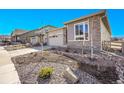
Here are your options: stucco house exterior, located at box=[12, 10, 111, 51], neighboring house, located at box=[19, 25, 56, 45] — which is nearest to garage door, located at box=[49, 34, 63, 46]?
stucco house exterior, located at box=[12, 10, 111, 51]

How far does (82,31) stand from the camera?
9445mm

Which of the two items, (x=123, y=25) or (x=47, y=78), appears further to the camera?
(x=123, y=25)

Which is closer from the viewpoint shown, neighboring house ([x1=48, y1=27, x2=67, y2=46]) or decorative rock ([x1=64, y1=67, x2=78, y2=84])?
decorative rock ([x1=64, y1=67, x2=78, y2=84])

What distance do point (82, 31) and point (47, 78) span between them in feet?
20.9

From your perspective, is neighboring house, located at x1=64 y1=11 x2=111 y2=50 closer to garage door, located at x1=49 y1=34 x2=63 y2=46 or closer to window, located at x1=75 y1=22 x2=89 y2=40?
window, located at x1=75 y1=22 x2=89 y2=40

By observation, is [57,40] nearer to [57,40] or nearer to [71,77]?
[57,40]

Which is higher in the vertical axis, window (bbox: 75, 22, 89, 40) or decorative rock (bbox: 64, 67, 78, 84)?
window (bbox: 75, 22, 89, 40)

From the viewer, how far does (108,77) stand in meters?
4.54

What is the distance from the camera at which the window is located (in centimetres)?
923

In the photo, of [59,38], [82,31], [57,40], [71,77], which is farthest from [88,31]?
[57,40]

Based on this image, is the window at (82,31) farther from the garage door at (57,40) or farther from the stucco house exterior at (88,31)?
the garage door at (57,40)
